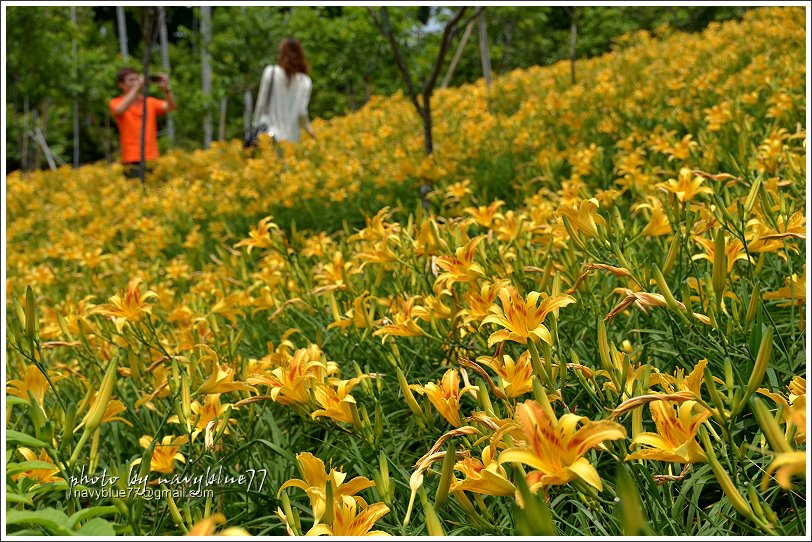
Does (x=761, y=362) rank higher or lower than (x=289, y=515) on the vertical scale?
higher

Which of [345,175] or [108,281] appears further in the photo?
[345,175]

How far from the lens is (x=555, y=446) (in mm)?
749

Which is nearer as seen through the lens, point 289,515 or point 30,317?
point 289,515

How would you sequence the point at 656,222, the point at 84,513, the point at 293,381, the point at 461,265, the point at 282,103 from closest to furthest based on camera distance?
1. the point at 84,513
2. the point at 293,381
3. the point at 461,265
4. the point at 656,222
5. the point at 282,103

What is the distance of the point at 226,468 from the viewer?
4.79 ft

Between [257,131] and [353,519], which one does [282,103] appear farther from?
[353,519]

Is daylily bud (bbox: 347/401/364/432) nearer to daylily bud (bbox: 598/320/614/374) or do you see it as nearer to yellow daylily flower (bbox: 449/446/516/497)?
yellow daylily flower (bbox: 449/446/516/497)

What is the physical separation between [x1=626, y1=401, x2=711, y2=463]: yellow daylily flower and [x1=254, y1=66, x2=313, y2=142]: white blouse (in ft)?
20.0

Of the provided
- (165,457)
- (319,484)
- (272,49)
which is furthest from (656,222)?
(272,49)

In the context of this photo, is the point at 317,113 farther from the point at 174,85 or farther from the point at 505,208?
the point at 505,208

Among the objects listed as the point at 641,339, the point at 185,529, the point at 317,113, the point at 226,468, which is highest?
the point at 317,113

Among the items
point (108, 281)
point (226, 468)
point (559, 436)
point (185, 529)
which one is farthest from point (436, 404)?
point (108, 281)

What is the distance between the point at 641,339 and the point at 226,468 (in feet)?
3.69

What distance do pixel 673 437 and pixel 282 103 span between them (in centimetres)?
632
